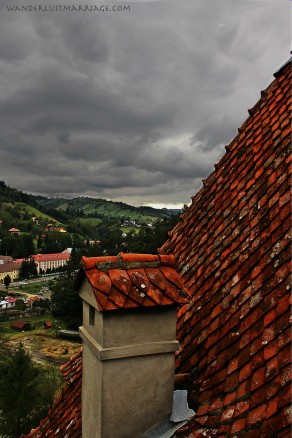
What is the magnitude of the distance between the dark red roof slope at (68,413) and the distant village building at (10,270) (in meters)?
132

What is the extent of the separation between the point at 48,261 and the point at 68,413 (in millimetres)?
155097

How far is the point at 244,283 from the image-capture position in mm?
3588

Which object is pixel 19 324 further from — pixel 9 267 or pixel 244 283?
pixel 244 283

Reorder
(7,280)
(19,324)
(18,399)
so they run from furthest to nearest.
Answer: (7,280), (19,324), (18,399)

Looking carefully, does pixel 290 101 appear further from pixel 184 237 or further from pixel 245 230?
pixel 184 237

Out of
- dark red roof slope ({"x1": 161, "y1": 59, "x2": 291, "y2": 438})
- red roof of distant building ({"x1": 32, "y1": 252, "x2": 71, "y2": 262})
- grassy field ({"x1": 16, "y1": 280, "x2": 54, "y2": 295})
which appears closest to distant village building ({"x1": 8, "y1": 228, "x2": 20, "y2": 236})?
red roof of distant building ({"x1": 32, "y1": 252, "x2": 71, "y2": 262})

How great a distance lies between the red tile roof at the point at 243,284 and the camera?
281 centimetres

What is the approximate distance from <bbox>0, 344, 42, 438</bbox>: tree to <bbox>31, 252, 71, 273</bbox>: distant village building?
121 meters

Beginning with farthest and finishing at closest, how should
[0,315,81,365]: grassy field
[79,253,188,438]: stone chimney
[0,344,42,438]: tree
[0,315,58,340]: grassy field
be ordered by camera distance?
1. [0,315,58,340]: grassy field
2. [0,315,81,365]: grassy field
3. [0,344,42,438]: tree
4. [79,253,188,438]: stone chimney

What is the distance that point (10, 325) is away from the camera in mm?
77375

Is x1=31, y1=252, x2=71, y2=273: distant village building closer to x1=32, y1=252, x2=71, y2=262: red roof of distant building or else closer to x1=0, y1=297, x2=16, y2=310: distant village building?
x1=32, y1=252, x2=71, y2=262: red roof of distant building

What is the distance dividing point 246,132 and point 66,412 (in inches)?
198

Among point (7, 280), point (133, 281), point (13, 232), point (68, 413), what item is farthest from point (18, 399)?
point (13, 232)

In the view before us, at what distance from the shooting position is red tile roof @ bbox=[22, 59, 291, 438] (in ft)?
9.21
